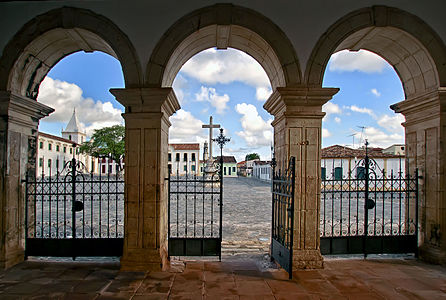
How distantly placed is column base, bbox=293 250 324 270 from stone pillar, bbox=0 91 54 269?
4.75 metres

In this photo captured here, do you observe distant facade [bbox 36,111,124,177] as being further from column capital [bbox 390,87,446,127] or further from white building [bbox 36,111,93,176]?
column capital [bbox 390,87,446,127]

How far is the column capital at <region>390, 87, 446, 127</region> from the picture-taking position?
15.3 feet

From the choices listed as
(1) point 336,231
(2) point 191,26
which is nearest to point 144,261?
(2) point 191,26

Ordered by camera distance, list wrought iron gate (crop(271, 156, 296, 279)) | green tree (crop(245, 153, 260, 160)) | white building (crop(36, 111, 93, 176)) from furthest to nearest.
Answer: green tree (crop(245, 153, 260, 160))
white building (crop(36, 111, 93, 176))
wrought iron gate (crop(271, 156, 296, 279))

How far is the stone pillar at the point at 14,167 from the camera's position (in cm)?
464

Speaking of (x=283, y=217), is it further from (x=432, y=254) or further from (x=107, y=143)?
(x=107, y=143)

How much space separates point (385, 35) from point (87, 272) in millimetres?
6378

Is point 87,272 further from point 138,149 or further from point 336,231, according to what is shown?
point 336,231


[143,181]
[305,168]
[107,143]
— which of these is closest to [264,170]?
[107,143]

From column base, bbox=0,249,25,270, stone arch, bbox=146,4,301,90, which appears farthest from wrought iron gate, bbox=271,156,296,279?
column base, bbox=0,249,25,270

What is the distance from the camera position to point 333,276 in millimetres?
4273

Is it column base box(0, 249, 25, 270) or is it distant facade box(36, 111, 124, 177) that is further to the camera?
distant facade box(36, 111, 124, 177)

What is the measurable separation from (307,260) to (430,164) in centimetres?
282

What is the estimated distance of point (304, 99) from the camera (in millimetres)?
4531
